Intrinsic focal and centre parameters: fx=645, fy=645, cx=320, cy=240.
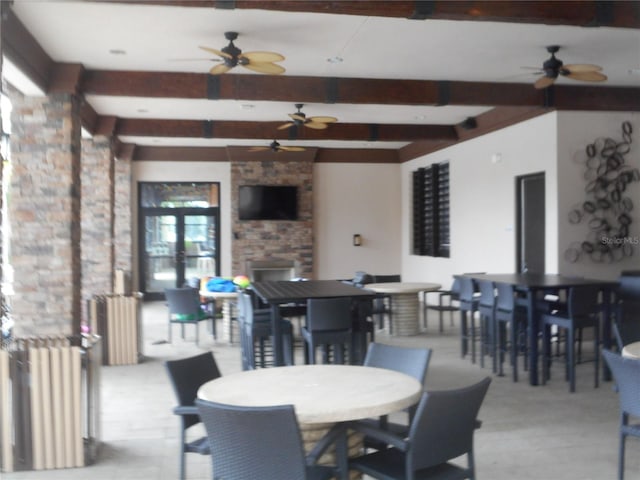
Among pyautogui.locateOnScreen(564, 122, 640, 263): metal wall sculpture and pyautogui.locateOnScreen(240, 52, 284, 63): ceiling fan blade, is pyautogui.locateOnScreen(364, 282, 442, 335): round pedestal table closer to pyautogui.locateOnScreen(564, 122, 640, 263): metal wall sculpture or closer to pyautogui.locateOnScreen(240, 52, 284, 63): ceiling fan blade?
pyautogui.locateOnScreen(564, 122, 640, 263): metal wall sculpture

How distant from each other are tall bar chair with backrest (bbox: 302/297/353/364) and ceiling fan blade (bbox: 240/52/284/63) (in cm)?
203

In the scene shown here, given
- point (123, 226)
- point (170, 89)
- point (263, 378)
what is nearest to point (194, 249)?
point (123, 226)

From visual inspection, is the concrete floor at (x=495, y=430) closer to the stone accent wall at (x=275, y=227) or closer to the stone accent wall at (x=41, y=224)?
the stone accent wall at (x=41, y=224)

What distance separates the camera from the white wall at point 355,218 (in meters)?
13.5

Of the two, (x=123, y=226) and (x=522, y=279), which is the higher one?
(x=123, y=226)

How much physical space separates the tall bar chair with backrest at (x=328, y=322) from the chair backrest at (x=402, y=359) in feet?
5.76

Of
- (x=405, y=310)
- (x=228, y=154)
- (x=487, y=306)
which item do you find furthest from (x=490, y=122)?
(x=228, y=154)

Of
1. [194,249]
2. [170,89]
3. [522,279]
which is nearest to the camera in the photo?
[522,279]

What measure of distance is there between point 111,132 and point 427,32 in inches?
212

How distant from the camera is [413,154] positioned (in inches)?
510

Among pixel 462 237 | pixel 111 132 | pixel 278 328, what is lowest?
pixel 278 328

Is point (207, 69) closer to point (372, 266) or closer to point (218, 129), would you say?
point (218, 129)

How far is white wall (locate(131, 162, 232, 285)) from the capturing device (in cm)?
1299

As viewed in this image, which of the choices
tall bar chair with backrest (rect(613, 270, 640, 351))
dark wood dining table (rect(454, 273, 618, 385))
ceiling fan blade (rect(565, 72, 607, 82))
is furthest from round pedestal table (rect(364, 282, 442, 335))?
ceiling fan blade (rect(565, 72, 607, 82))
